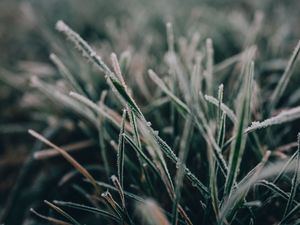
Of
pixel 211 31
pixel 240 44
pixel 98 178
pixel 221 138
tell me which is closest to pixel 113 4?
pixel 211 31

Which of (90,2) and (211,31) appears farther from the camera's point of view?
(90,2)

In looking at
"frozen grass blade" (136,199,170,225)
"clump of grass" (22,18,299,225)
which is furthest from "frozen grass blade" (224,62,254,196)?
"frozen grass blade" (136,199,170,225)

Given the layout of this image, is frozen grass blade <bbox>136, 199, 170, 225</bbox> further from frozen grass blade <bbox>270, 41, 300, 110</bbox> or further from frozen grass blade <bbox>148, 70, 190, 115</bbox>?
frozen grass blade <bbox>270, 41, 300, 110</bbox>

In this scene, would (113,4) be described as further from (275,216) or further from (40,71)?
(275,216)

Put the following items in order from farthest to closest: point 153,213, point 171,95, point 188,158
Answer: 1. point 188,158
2. point 171,95
3. point 153,213

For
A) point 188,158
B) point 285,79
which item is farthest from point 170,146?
point 285,79

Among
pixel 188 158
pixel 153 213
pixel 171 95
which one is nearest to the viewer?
pixel 153 213

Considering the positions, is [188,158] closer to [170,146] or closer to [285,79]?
[170,146]
